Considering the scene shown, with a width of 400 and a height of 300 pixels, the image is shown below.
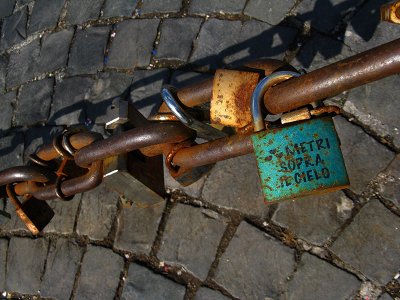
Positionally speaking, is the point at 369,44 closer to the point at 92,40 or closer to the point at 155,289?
the point at 155,289

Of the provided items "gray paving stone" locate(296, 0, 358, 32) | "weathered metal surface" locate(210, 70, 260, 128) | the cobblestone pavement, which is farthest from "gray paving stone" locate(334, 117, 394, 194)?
"weathered metal surface" locate(210, 70, 260, 128)

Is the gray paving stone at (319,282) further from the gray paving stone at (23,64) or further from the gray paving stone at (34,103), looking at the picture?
the gray paving stone at (23,64)

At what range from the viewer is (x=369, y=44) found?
2.48 metres

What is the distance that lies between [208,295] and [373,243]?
88cm

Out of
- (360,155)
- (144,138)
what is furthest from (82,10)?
(360,155)

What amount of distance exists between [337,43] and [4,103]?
269cm

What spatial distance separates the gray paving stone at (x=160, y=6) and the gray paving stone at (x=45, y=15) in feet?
2.95

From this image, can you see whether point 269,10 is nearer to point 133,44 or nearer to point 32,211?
point 133,44

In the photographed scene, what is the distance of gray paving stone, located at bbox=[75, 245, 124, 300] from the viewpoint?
8.73 feet

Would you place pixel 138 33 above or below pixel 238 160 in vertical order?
above

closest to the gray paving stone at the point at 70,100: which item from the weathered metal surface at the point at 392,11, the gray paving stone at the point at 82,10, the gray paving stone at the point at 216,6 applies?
the gray paving stone at the point at 82,10

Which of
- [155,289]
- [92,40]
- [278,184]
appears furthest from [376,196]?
[92,40]

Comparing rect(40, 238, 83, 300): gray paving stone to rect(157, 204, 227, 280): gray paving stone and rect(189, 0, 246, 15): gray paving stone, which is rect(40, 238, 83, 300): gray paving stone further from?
rect(189, 0, 246, 15): gray paving stone

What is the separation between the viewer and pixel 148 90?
3023 millimetres
